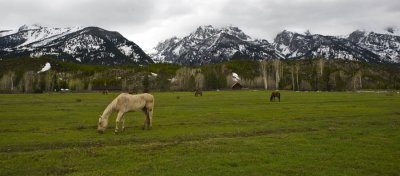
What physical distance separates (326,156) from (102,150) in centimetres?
1195

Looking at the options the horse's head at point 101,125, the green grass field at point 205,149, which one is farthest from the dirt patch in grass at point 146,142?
the horse's head at point 101,125

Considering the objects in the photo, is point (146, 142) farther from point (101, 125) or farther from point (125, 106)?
point (125, 106)

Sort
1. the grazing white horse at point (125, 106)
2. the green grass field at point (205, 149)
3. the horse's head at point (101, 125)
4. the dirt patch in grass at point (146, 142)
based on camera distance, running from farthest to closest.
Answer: the grazing white horse at point (125, 106)
the horse's head at point (101, 125)
the dirt patch in grass at point (146, 142)
the green grass field at point (205, 149)

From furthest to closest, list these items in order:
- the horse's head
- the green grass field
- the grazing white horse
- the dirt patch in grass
Result: 1. the grazing white horse
2. the horse's head
3. the dirt patch in grass
4. the green grass field

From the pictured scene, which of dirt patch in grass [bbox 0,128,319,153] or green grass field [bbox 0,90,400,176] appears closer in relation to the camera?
green grass field [bbox 0,90,400,176]

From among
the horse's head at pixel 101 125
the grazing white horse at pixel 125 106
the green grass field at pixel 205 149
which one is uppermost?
the grazing white horse at pixel 125 106

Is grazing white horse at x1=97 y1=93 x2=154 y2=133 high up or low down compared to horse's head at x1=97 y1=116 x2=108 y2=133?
up

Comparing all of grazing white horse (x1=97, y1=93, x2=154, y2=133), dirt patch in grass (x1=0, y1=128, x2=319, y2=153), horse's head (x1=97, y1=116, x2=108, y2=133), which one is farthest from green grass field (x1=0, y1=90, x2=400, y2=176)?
grazing white horse (x1=97, y1=93, x2=154, y2=133)

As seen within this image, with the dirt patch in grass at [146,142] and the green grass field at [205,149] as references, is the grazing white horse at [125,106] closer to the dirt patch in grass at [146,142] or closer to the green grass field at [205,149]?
the green grass field at [205,149]

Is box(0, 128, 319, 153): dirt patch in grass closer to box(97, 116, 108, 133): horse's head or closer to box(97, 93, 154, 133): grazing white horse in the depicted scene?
box(97, 116, 108, 133): horse's head

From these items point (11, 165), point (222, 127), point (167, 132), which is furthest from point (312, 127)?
point (11, 165)

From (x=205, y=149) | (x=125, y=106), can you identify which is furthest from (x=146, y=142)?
(x=125, y=106)

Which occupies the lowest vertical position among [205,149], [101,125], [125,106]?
[205,149]

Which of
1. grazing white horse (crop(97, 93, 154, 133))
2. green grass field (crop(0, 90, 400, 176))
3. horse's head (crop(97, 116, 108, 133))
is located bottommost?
green grass field (crop(0, 90, 400, 176))
